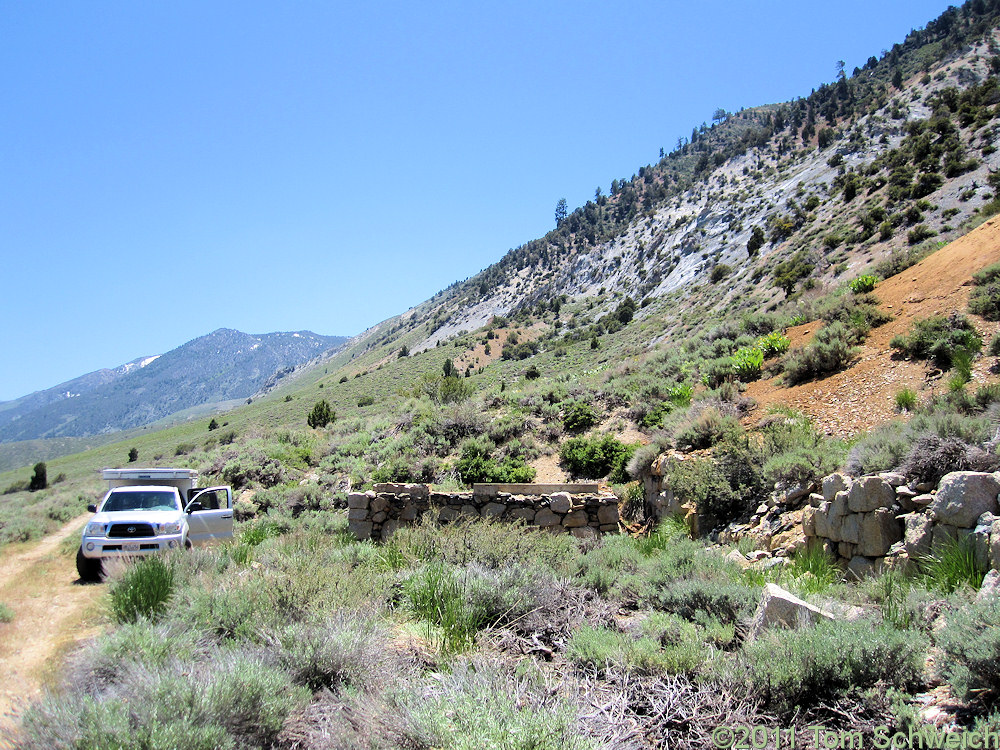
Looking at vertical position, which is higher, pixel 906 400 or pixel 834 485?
pixel 906 400

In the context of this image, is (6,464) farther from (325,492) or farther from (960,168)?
(960,168)

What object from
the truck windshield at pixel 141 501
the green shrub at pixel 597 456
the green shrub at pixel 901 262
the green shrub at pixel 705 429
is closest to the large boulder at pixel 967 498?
the green shrub at pixel 705 429

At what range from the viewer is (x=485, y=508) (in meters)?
10.6

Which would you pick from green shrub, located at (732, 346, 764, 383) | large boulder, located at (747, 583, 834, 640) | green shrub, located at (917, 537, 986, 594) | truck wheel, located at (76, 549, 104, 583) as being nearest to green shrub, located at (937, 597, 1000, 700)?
large boulder, located at (747, 583, 834, 640)

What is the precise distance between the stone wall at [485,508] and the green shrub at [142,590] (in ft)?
16.0

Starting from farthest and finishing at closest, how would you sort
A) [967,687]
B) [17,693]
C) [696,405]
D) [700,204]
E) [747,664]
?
[700,204] < [696,405] < [17,693] < [747,664] < [967,687]

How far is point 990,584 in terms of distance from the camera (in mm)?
3977

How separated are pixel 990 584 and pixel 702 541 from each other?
4.44 metres

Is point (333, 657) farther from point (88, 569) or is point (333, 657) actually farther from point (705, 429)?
point (705, 429)

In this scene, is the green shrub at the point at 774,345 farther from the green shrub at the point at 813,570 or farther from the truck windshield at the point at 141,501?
the truck windshield at the point at 141,501

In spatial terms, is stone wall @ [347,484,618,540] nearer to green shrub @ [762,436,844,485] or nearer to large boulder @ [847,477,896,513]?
green shrub @ [762,436,844,485]

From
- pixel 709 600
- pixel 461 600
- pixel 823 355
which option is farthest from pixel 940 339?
pixel 461 600

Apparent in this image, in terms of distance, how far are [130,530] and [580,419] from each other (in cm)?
1222

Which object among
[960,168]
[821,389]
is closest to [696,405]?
[821,389]
